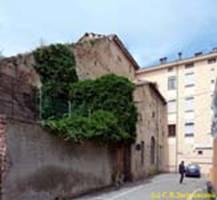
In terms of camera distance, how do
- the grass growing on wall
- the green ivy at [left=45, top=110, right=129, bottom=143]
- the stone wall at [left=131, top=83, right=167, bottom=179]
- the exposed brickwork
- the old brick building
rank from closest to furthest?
the exposed brickwork < the old brick building < the green ivy at [left=45, top=110, right=129, bottom=143] < the grass growing on wall < the stone wall at [left=131, top=83, right=167, bottom=179]

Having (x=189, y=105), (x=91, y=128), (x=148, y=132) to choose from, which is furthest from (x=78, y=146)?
(x=189, y=105)

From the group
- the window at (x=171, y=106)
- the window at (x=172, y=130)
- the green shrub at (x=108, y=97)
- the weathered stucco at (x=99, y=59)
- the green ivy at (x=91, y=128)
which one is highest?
the weathered stucco at (x=99, y=59)

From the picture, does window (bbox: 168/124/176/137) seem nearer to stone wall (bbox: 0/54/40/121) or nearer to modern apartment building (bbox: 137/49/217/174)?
modern apartment building (bbox: 137/49/217/174)

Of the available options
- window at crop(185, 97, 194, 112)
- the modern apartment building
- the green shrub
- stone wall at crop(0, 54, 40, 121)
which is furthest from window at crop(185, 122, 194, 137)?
stone wall at crop(0, 54, 40, 121)

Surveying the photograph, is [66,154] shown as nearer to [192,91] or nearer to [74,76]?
[74,76]

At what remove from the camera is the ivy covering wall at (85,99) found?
2512 cm

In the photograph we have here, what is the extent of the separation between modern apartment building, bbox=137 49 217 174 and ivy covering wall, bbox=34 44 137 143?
56.4 ft

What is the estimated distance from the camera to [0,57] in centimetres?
2442

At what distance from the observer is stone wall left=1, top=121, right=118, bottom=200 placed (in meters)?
18.6

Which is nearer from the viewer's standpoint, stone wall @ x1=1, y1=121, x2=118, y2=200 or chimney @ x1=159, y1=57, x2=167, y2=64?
stone wall @ x1=1, y1=121, x2=118, y2=200

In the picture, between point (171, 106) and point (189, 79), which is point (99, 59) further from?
point (189, 79)

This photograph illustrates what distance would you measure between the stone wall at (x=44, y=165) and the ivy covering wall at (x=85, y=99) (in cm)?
116

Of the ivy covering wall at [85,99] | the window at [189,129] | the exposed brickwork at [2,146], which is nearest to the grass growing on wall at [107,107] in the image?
the ivy covering wall at [85,99]

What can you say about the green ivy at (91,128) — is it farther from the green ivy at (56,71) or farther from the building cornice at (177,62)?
the building cornice at (177,62)
